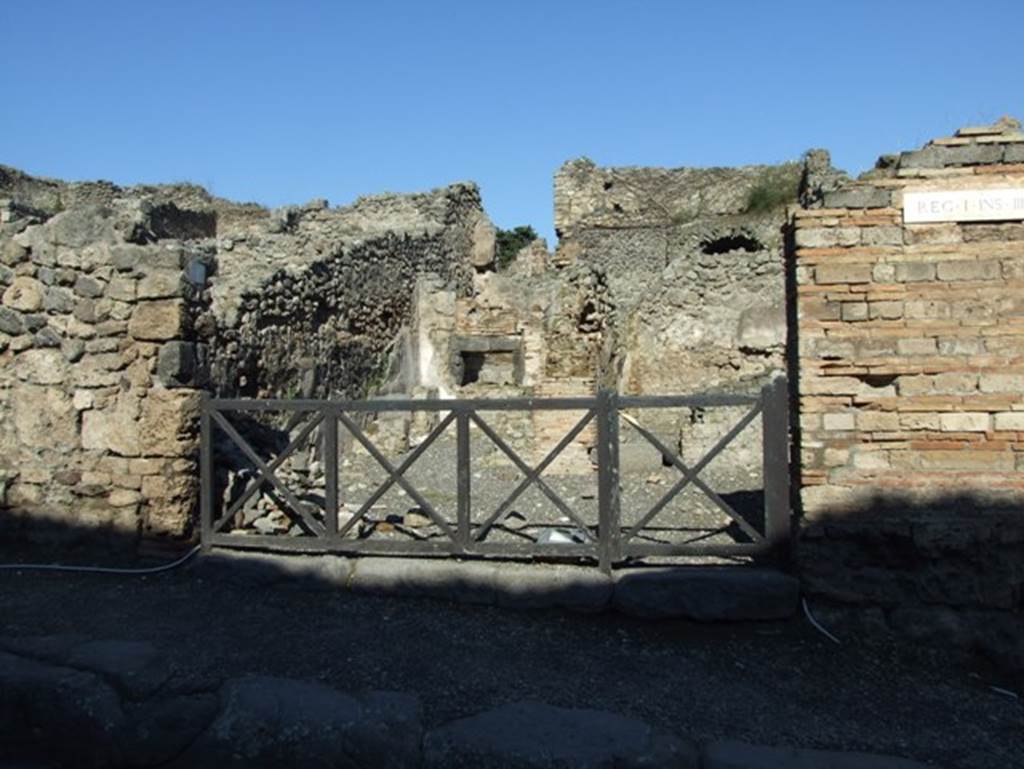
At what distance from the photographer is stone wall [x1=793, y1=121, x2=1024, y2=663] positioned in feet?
13.6

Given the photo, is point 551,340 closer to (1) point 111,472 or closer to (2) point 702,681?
(1) point 111,472

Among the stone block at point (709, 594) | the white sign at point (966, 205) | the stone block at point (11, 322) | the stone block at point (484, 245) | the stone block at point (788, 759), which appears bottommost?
the stone block at point (788, 759)

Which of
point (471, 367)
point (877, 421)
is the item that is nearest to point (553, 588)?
point (877, 421)

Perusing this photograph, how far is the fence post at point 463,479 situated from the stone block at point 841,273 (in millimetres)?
2185

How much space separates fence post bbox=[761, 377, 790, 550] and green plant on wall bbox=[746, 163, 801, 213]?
720 inches

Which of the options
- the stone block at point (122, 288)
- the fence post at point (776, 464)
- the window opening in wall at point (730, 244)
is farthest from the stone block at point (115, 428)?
the window opening in wall at point (730, 244)

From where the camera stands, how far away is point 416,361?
45.7ft

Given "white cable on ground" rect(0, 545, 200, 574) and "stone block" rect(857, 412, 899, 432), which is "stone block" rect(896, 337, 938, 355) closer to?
"stone block" rect(857, 412, 899, 432)

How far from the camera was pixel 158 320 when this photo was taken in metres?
5.22

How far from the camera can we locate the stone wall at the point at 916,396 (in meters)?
4.14

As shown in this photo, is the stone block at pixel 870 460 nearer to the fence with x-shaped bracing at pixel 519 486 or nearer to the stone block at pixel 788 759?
the fence with x-shaped bracing at pixel 519 486

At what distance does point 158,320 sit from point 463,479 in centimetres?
227

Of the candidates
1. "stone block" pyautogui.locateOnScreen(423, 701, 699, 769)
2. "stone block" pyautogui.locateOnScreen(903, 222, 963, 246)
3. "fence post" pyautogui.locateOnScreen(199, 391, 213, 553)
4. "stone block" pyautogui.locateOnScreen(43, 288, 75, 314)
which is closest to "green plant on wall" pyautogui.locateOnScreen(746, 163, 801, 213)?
"stone block" pyautogui.locateOnScreen(903, 222, 963, 246)

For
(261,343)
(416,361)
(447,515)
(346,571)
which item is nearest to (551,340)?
(416,361)
